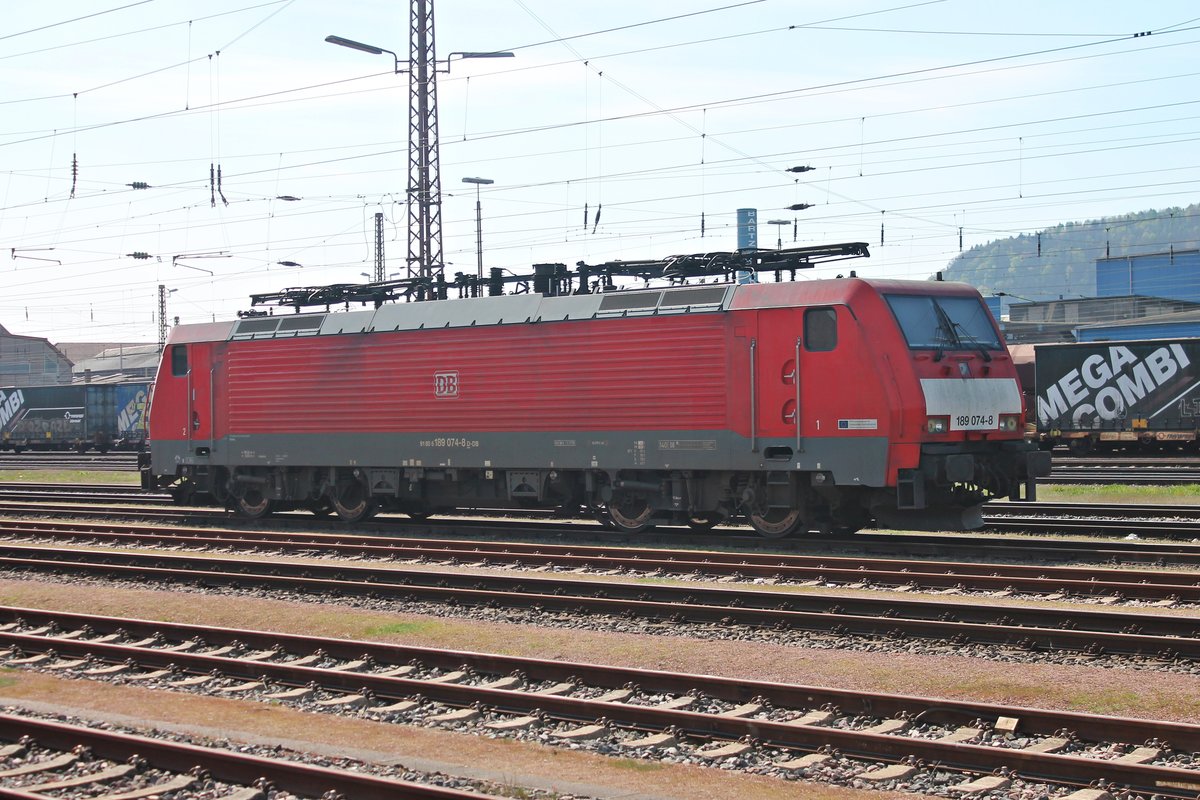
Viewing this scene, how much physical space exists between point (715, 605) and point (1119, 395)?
2667 cm

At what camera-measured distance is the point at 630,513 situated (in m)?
19.7

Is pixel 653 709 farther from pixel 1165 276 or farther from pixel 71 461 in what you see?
pixel 1165 276

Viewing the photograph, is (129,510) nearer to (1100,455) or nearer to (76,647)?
(76,647)

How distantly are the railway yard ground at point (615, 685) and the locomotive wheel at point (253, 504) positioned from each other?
798 cm

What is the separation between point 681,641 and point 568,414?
818 centimetres

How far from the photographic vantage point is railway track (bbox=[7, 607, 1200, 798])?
7.70 metres

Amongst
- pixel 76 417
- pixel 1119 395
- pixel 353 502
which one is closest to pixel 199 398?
pixel 353 502

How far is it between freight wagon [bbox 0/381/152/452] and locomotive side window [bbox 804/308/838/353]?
145 feet

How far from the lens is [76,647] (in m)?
12.1

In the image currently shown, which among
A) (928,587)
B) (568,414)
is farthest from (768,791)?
(568,414)

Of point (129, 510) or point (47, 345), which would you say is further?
point (47, 345)

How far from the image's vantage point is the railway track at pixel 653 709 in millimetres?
7703

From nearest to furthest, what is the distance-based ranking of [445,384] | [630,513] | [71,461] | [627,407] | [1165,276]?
[627,407] → [630,513] → [445,384] → [71,461] → [1165,276]

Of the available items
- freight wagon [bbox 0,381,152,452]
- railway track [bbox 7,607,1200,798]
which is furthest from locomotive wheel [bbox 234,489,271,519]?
freight wagon [bbox 0,381,152,452]
